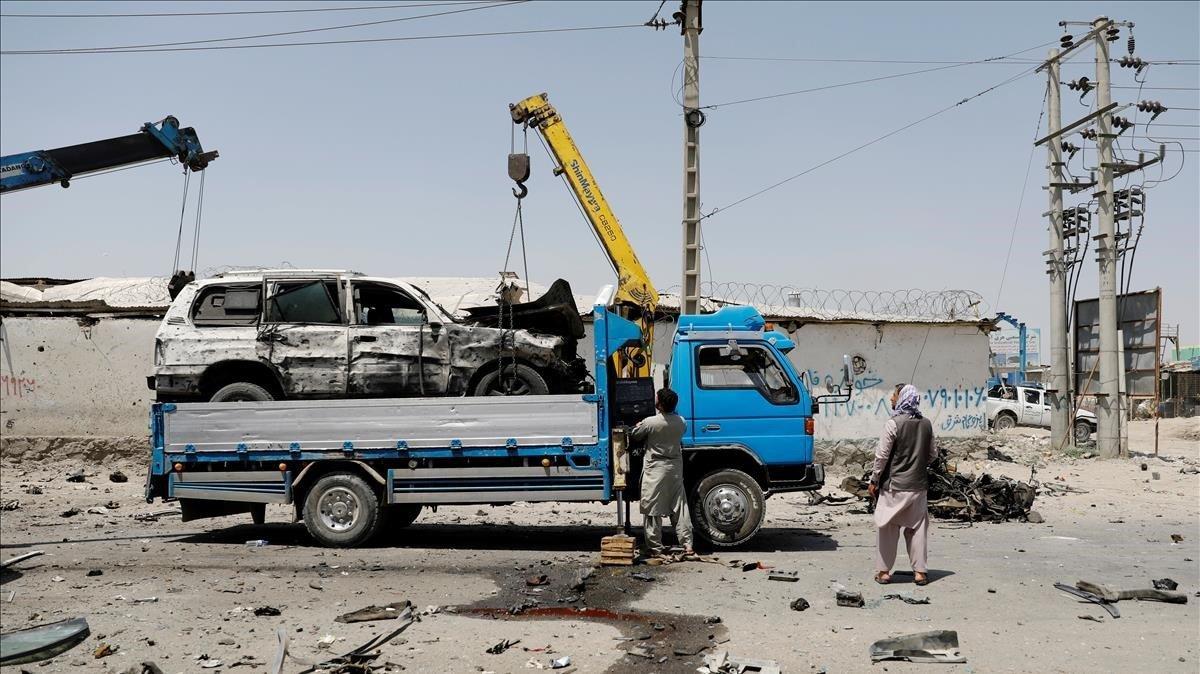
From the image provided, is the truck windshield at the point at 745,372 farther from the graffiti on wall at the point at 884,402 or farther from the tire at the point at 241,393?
the graffiti on wall at the point at 884,402

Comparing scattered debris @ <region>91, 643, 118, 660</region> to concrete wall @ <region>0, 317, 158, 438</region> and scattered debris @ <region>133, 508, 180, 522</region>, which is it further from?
concrete wall @ <region>0, 317, 158, 438</region>

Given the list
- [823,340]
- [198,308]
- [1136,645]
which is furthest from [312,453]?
[823,340]

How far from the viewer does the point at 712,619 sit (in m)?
6.36

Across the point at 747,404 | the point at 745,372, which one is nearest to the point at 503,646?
the point at 747,404

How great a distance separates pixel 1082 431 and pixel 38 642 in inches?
1010

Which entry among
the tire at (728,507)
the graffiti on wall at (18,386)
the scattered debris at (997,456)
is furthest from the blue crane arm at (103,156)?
the scattered debris at (997,456)

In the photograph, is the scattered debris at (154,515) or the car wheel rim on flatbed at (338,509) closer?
the car wheel rim on flatbed at (338,509)

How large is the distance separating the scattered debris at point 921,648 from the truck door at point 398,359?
5095mm

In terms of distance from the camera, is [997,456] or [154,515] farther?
[997,456]

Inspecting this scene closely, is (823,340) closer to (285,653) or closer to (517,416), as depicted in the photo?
(517,416)

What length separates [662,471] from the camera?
8555mm

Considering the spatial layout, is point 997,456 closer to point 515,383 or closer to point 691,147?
point 691,147

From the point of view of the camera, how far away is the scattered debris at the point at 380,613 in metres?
6.29

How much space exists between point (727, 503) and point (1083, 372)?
1350 cm
